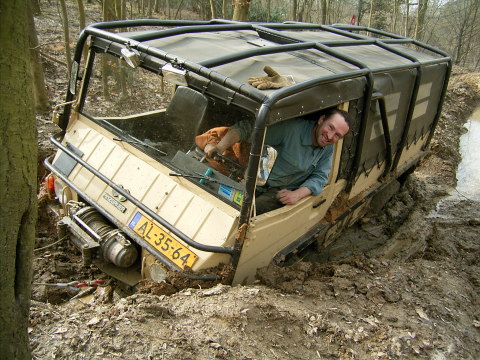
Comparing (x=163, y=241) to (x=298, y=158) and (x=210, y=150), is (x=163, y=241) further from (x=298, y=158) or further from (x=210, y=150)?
(x=298, y=158)

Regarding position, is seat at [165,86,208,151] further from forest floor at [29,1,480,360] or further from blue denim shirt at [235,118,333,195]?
forest floor at [29,1,480,360]

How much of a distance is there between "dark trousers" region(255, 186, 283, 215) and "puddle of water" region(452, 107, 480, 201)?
5044mm

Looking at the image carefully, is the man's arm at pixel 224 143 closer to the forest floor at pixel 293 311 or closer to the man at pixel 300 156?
the man at pixel 300 156

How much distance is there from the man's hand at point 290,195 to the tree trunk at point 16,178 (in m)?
2.30

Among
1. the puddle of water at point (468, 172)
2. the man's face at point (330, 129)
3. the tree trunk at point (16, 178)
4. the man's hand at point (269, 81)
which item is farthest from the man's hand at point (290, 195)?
the puddle of water at point (468, 172)

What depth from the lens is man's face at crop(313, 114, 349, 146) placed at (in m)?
3.61

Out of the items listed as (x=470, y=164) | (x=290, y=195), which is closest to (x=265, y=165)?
(x=290, y=195)

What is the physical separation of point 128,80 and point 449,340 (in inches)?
148

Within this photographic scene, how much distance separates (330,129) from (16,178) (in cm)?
267

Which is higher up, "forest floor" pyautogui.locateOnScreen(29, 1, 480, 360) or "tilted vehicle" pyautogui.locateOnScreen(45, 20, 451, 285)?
"tilted vehicle" pyautogui.locateOnScreen(45, 20, 451, 285)

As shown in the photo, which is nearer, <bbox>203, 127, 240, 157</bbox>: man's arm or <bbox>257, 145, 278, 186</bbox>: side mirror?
<bbox>257, 145, 278, 186</bbox>: side mirror

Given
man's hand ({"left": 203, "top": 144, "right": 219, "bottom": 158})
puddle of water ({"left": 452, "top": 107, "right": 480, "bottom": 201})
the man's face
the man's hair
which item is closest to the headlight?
man's hand ({"left": 203, "top": 144, "right": 219, "bottom": 158})

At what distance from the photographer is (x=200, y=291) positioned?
309 centimetres

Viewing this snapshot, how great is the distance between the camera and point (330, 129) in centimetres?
364
